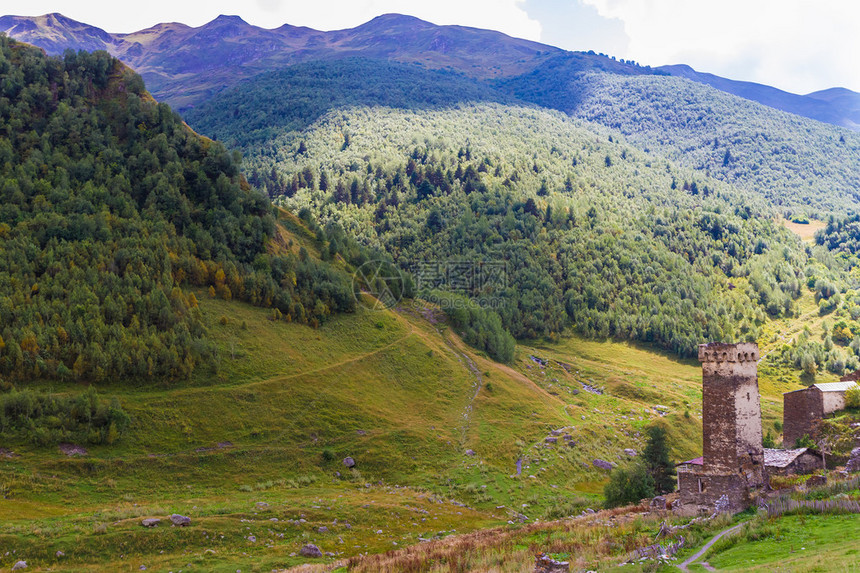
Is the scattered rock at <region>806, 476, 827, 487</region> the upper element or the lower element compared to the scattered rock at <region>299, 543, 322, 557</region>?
upper

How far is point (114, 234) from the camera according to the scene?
68.8m

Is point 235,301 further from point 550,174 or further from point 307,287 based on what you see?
point 550,174

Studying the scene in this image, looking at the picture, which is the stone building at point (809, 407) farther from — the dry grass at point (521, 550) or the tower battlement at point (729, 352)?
the dry grass at point (521, 550)

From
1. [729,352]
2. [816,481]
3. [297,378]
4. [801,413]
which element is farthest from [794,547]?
[297,378]

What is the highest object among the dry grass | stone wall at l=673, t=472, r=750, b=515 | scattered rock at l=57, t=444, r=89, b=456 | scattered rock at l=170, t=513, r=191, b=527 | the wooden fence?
the wooden fence

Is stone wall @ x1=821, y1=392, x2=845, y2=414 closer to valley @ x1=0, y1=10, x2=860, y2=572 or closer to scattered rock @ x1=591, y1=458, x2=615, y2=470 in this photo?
valley @ x1=0, y1=10, x2=860, y2=572

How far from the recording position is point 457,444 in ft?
217

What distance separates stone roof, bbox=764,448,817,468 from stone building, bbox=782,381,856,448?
627 cm

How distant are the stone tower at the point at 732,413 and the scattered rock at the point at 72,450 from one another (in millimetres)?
41701

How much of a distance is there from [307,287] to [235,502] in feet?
118

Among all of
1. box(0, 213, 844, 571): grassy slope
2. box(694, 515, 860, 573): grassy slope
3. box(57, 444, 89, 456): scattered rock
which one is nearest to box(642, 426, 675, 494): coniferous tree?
box(0, 213, 844, 571): grassy slope

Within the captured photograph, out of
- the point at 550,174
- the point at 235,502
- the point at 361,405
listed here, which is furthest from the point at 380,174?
the point at 235,502

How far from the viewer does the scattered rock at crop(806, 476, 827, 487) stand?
34.3 metres

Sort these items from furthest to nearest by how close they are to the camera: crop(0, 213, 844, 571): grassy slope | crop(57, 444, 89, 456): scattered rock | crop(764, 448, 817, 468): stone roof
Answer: crop(57, 444, 89, 456): scattered rock
crop(764, 448, 817, 468): stone roof
crop(0, 213, 844, 571): grassy slope
